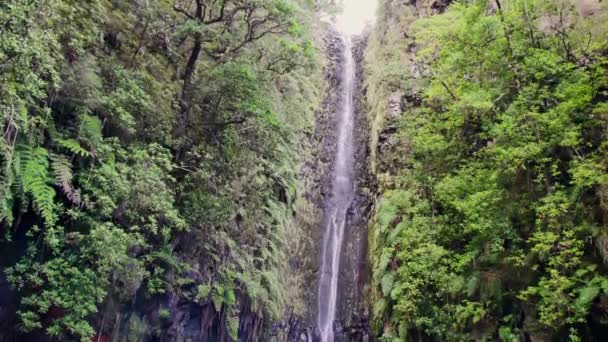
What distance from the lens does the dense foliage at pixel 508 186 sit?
6344mm

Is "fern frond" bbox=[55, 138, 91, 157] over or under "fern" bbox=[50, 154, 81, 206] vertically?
over

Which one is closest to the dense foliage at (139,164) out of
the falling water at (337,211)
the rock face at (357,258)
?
the falling water at (337,211)

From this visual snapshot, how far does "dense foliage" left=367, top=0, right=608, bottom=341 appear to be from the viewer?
6344 millimetres

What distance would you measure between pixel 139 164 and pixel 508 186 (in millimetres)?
6453

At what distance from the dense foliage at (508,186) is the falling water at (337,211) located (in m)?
2.61

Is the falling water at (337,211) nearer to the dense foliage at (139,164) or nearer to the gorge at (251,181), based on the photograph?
the gorge at (251,181)

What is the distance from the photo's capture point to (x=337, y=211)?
16172 mm

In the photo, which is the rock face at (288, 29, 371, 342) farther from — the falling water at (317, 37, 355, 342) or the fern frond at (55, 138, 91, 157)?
the fern frond at (55, 138, 91, 157)

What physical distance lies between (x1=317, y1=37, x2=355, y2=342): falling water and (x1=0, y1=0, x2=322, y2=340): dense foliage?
2357 millimetres

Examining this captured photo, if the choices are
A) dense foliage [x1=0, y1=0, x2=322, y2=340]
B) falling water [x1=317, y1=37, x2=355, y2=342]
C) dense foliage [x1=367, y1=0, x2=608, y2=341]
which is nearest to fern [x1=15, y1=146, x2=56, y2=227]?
dense foliage [x1=0, y1=0, x2=322, y2=340]

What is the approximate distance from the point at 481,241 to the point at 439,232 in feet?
3.07

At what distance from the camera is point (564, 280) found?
5945 millimetres

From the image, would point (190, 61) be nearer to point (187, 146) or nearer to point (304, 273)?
point (187, 146)

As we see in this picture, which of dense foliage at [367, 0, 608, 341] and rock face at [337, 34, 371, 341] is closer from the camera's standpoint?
dense foliage at [367, 0, 608, 341]
